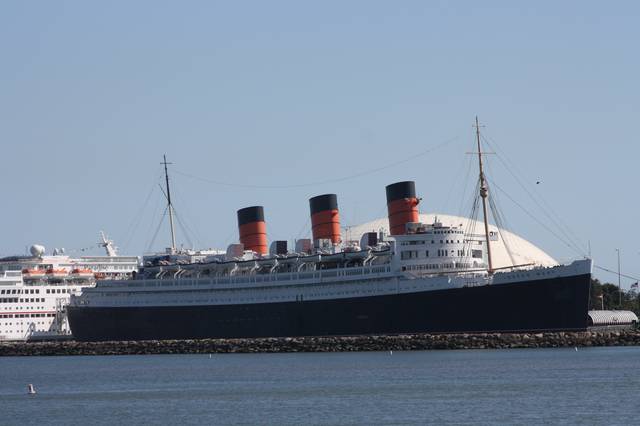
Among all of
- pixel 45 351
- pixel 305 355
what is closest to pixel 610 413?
pixel 305 355

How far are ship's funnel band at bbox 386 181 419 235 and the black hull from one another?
6545mm

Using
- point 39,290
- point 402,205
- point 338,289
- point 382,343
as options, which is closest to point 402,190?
point 402,205

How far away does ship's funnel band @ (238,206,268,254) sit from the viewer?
11644cm

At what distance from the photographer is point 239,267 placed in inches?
4419

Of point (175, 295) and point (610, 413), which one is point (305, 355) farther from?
point (610, 413)

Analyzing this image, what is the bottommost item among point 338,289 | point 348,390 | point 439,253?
point 348,390

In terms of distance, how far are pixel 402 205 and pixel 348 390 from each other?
44.1 meters

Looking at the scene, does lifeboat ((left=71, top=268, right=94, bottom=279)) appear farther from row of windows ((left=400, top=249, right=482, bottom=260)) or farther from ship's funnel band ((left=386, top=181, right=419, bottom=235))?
row of windows ((left=400, top=249, right=482, bottom=260))

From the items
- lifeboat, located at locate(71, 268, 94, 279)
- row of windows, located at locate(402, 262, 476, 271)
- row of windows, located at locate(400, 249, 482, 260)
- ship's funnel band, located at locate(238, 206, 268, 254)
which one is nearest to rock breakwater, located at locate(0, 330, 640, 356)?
row of windows, located at locate(402, 262, 476, 271)

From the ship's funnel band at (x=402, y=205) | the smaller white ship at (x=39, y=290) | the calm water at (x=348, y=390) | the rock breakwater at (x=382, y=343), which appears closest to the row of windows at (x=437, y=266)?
the ship's funnel band at (x=402, y=205)

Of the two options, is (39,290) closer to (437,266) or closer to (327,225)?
(327,225)

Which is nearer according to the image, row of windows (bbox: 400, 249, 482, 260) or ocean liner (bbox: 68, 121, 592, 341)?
ocean liner (bbox: 68, 121, 592, 341)

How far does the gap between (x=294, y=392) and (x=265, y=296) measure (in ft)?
154

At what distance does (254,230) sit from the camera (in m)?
117
